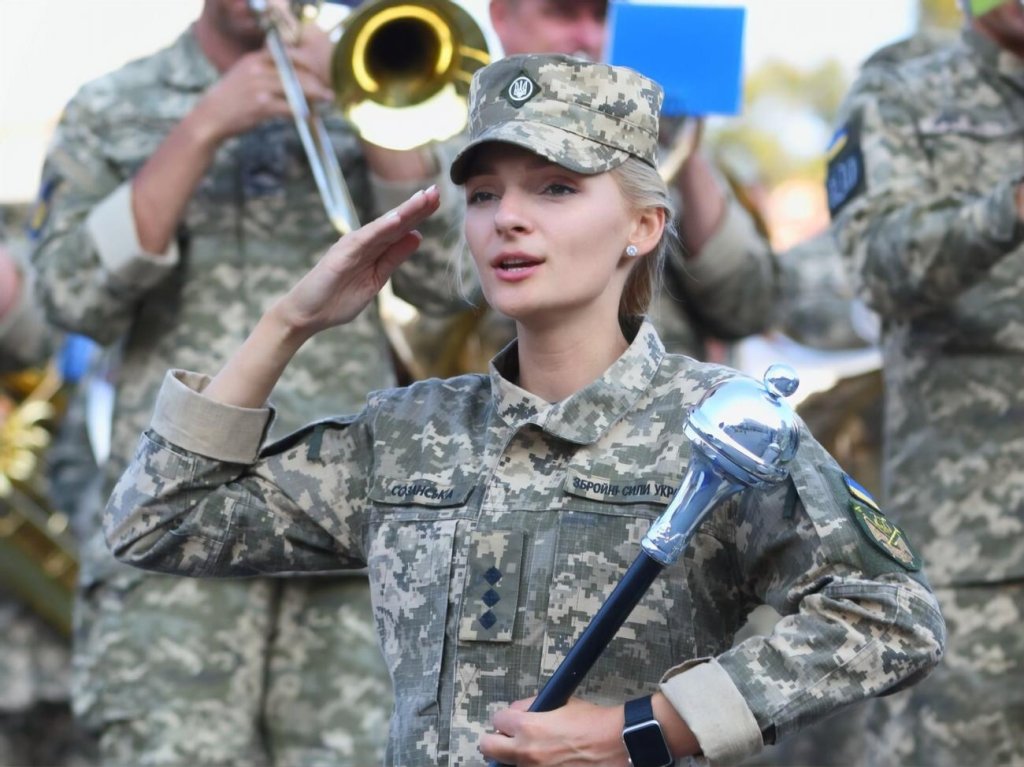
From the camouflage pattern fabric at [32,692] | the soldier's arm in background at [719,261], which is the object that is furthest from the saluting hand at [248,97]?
Answer: the camouflage pattern fabric at [32,692]

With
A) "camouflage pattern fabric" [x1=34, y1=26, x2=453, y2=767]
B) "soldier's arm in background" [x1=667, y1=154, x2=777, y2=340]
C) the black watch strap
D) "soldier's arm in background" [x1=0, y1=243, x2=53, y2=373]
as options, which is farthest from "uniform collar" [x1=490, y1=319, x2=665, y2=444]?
"soldier's arm in background" [x1=0, y1=243, x2=53, y2=373]

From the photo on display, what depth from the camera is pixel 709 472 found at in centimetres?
285

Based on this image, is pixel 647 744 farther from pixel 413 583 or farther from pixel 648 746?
pixel 413 583

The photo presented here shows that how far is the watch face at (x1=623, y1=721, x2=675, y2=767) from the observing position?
9.27 ft

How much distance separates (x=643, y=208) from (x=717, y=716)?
0.86 meters

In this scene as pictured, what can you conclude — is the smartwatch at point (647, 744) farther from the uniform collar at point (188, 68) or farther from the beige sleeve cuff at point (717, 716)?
the uniform collar at point (188, 68)

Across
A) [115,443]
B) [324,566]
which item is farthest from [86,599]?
[324,566]

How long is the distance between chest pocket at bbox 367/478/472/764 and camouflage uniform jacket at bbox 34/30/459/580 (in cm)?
180

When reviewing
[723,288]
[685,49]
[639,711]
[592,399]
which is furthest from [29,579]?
[639,711]

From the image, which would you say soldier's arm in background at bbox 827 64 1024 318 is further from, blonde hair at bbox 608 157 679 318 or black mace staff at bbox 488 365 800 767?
black mace staff at bbox 488 365 800 767

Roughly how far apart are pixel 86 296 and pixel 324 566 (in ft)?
6.15

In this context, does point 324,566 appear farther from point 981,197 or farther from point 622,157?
point 981,197

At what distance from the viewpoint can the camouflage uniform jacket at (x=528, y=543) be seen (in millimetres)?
2854

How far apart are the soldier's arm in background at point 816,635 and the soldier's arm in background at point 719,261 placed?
2987mm
